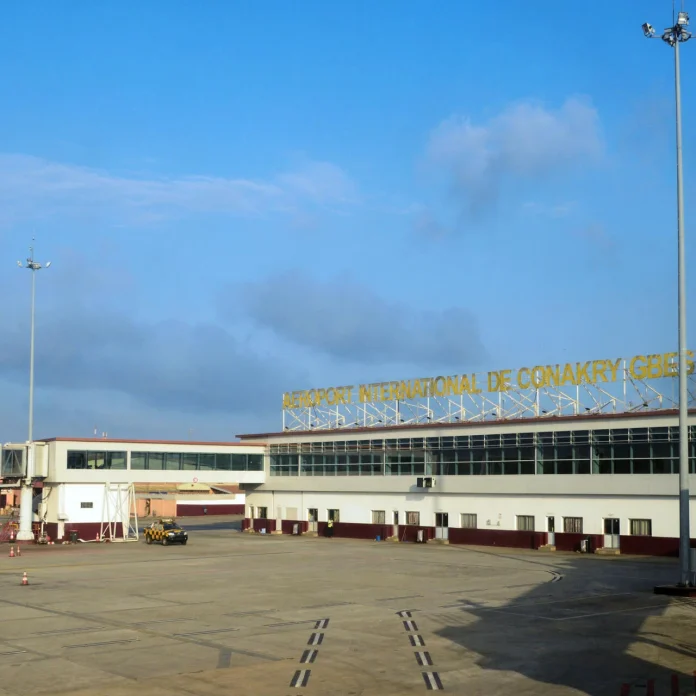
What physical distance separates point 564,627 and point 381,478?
51.2 meters

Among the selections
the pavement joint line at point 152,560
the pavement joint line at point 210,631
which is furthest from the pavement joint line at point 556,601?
the pavement joint line at point 152,560

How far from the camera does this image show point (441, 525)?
2943 inches

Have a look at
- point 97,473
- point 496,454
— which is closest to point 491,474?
point 496,454

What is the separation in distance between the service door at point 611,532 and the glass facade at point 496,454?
131 inches

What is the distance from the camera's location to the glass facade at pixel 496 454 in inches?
2420

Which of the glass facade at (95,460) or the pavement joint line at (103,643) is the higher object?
the glass facade at (95,460)

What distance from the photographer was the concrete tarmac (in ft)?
70.1

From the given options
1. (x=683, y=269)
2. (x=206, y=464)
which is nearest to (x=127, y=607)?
(x=683, y=269)

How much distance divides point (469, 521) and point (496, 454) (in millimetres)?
5868

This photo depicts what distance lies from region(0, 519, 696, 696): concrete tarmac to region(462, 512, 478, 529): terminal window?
733 inches

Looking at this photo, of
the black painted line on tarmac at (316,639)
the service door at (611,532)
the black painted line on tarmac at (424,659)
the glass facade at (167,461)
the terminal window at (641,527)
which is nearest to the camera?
the black painted line on tarmac at (424,659)

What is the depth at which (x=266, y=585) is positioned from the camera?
4241 centimetres

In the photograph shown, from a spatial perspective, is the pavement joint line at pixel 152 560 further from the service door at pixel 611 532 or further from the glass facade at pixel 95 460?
the glass facade at pixel 95 460

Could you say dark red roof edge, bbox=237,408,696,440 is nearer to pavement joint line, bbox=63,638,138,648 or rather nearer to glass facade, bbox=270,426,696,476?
glass facade, bbox=270,426,696,476
